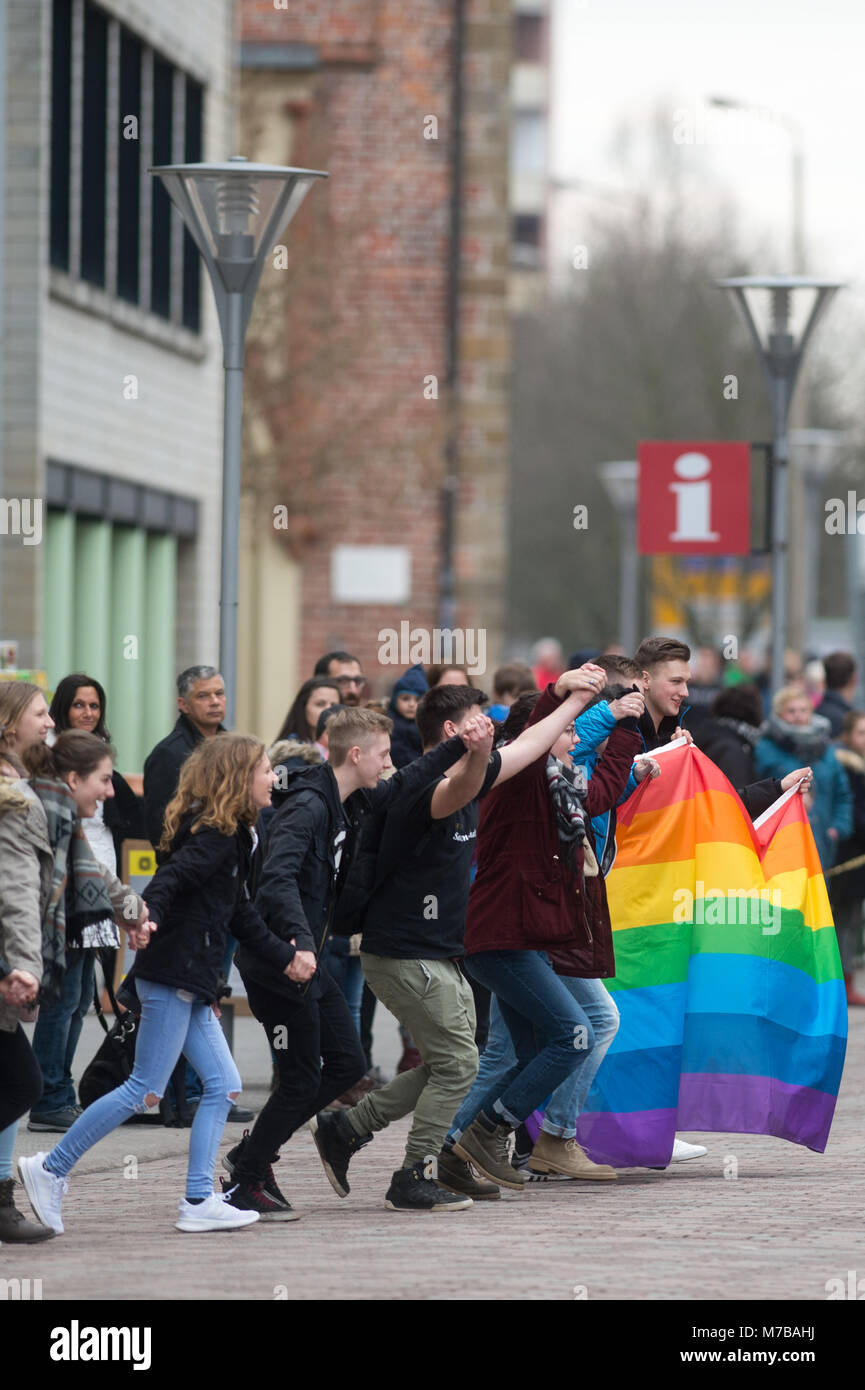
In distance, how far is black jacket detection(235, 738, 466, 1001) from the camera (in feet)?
27.2

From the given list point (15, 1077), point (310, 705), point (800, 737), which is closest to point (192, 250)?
point (800, 737)

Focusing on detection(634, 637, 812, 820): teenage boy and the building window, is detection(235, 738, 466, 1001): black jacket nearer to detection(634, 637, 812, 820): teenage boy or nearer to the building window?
detection(634, 637, 812, 820): teenage boy

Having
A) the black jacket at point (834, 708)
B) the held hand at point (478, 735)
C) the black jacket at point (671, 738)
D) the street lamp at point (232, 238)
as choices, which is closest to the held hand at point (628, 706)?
the black jacket at point (671, 738)

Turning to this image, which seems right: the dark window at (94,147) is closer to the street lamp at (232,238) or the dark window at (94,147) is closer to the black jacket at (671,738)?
the street lamp at (232,238)

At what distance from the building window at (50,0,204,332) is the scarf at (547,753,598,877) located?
12450 millimetres

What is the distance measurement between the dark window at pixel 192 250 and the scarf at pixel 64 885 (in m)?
16.4

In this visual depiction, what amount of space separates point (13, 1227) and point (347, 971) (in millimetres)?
3508

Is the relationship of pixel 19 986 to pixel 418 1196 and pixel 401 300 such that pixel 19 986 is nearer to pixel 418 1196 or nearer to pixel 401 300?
pixel 418 1196

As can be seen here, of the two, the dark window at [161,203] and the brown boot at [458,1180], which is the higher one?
the dark window at [161,203]

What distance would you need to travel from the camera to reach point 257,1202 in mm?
8508

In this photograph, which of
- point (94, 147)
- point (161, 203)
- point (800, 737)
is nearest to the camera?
point (800, 737)

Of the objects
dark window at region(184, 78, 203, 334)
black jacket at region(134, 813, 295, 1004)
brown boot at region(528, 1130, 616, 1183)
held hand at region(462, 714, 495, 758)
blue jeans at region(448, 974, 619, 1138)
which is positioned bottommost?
brown boot at region(528, 1130, 616, 1183)

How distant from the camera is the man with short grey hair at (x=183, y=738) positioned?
1088 centimetres

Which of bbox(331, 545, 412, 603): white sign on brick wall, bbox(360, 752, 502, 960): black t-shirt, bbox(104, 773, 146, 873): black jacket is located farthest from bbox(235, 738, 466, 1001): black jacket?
bbox(331, 545, 412, 603): white sign on brick wall
